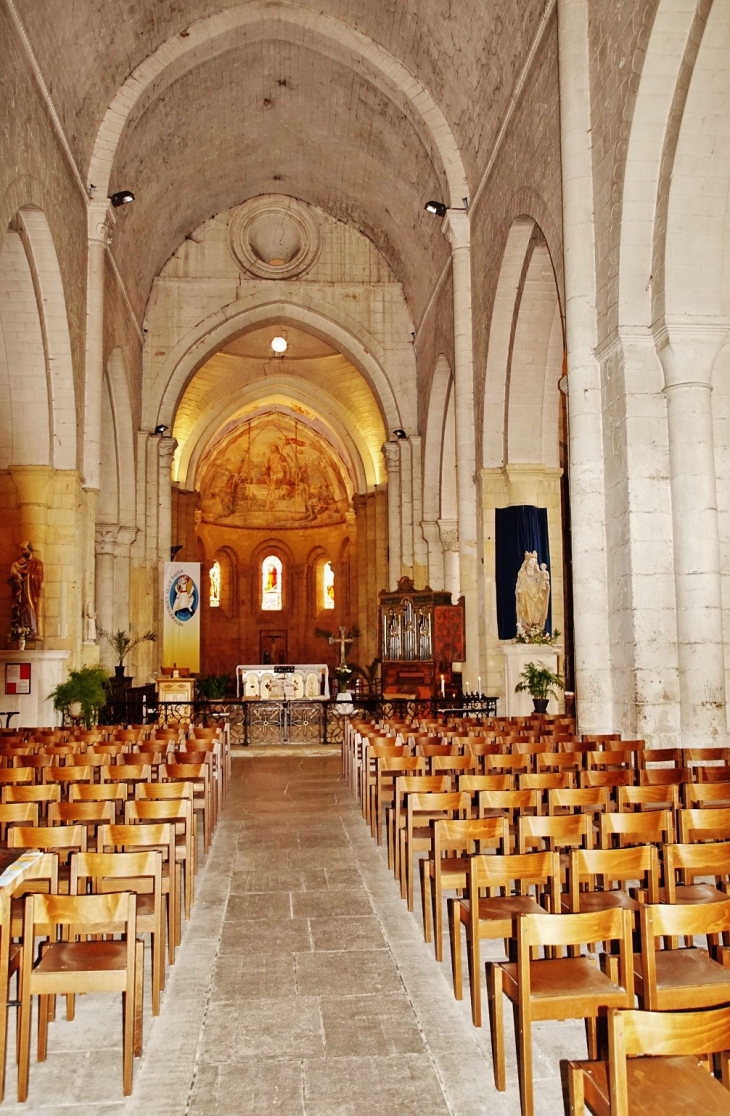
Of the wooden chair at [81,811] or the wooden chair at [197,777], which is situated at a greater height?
the wooden chair at [81,811]

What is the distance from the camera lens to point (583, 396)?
10391mm

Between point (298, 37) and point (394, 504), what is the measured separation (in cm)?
1133

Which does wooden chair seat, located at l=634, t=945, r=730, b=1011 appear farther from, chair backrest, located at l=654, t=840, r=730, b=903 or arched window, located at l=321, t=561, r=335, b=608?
arched window, located at l=321, t=561, r=335, b=608

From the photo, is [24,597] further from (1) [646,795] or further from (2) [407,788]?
(1) [646,795]

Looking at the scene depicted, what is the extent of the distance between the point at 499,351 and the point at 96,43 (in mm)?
8014

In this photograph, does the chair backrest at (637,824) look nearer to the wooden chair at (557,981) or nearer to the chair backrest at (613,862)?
the chair backrest at (613,862)

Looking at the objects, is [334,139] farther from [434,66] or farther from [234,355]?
[234,355]

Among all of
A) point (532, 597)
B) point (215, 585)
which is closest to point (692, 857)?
point (532, 597)

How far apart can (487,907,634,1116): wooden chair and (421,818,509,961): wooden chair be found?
870 mm

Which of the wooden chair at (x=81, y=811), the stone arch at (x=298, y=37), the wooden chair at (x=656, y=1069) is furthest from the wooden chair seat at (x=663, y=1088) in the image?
the stone arch at (x=298, y=37)

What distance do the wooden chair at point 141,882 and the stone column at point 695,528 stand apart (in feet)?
20.5

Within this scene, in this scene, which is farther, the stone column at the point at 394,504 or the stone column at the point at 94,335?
the stone column at the point at 394,504

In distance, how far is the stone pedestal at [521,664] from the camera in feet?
49.3

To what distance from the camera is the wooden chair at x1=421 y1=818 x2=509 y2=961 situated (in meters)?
4.46
